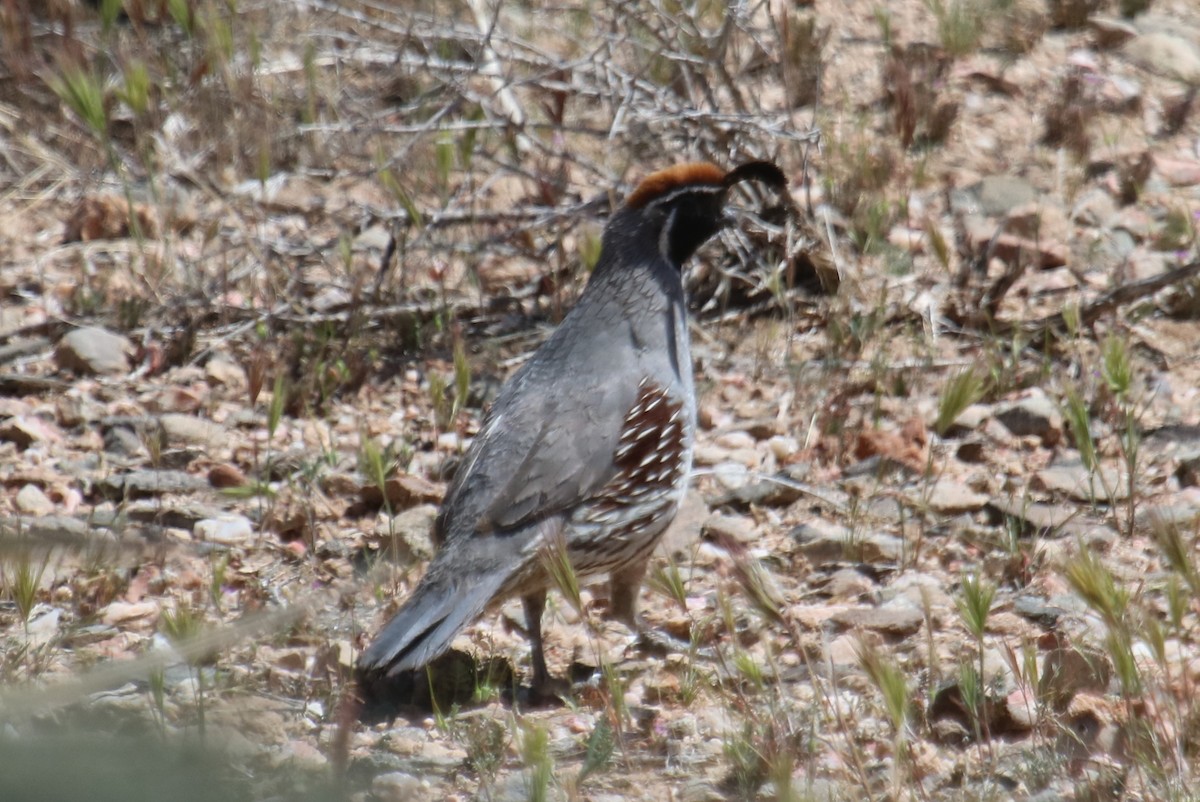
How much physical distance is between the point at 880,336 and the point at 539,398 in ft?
7.30

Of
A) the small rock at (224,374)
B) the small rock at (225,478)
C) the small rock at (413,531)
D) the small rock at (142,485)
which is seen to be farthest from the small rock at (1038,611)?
the small rock at (224,374)

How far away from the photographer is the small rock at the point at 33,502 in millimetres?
5289

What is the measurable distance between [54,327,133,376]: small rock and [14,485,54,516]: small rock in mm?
1024

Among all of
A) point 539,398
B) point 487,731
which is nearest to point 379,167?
point 539,398

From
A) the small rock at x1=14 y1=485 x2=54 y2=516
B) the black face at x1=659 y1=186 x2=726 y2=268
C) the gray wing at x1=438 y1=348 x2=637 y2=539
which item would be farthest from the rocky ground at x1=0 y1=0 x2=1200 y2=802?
the black face at x1=659 y1=186 x2=726 y2=268

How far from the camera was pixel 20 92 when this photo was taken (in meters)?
7.97

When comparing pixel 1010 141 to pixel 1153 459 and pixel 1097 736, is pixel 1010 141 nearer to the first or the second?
pixel 1153 459

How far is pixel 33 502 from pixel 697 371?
2783 millimetres

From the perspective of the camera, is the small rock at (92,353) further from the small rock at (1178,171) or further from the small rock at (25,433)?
the small rock at (1178,171)

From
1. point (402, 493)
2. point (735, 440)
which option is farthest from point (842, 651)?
point (402, 493)

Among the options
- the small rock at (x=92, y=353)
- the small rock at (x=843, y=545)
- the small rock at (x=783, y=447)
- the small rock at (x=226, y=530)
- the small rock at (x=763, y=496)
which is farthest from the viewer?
the small rock at (x=92, y=353)

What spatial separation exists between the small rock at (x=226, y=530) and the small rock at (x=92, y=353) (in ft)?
4.46

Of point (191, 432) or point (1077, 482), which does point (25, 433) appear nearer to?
point (191, 432)

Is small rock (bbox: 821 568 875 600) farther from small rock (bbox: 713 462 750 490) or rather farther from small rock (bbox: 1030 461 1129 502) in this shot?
small rock (bbox: 1030 461 1129 502)
